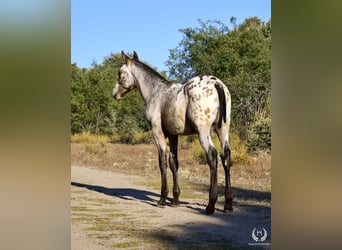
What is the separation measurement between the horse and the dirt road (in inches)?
8.1

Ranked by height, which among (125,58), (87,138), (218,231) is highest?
(125,58)

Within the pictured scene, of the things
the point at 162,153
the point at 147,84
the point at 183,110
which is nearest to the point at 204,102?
the point at 183,110

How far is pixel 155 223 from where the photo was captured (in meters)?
3.05

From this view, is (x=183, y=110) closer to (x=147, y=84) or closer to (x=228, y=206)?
(x=147, y=84)

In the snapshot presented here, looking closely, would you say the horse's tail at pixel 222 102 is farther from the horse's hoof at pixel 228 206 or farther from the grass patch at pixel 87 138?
the grass patch at pixel 87 138

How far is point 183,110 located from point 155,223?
1002 millimetres

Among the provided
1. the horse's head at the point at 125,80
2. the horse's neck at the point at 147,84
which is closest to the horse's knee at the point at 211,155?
the horse's neck at the point at 147,84

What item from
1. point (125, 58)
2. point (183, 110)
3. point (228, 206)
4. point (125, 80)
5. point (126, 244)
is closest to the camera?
point (126, 244)

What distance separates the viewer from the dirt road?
239 cm

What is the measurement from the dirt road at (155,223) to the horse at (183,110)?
20 cm
